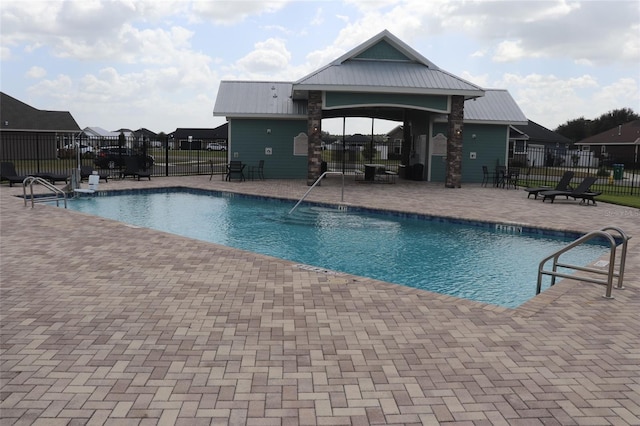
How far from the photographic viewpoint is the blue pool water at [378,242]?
314 inches

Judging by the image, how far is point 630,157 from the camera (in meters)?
44.5

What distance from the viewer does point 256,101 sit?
22562 millimetres

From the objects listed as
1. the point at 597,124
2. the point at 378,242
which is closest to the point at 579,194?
the point at 378,242

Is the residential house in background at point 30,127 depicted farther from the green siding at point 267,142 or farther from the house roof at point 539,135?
the house roof at point 539,135

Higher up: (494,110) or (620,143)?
(494,110)

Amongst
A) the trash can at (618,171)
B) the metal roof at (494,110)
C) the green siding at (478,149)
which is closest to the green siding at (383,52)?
the green siding at (478,149)

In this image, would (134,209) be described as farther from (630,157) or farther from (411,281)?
(630,157)

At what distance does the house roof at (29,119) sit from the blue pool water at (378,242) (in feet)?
74.7

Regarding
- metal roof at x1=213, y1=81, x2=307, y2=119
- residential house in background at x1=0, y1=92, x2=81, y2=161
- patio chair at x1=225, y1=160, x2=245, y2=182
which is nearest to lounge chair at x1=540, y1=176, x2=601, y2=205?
metal roof at x1=213, y1=81, x2=307, y2=119

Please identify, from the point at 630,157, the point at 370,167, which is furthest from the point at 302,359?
the point at 630,157

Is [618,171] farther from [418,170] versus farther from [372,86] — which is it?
[372,86]

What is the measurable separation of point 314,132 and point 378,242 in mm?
9409

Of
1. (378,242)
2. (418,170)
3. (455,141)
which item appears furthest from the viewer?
(418,170)

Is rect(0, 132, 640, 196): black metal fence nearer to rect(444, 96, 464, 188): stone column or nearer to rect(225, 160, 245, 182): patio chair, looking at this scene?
Result: rect(225, 160, 245, 182): patio chair
